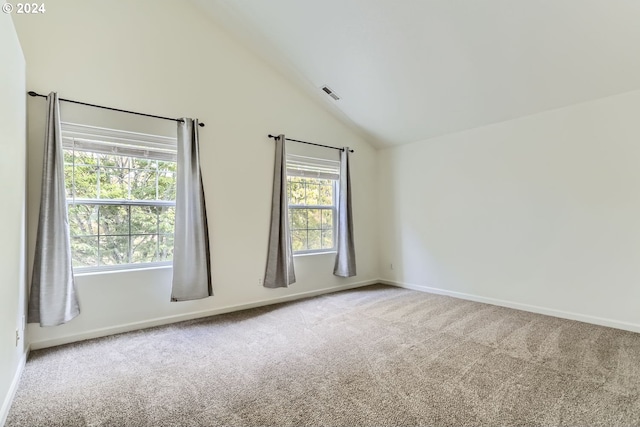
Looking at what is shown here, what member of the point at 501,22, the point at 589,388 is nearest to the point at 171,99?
the point at 501,22

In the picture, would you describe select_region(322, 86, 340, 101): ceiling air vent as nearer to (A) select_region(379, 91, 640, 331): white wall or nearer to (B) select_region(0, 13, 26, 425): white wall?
(A) select_region(379, 91, 640, 331): white wall

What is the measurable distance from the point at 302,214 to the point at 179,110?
205 centimetres

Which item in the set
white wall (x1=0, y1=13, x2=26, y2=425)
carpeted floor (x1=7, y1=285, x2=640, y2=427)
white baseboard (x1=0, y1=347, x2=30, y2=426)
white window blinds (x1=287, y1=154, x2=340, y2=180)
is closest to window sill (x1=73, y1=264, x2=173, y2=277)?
white wall (x1=0, y1=13, x2=26, y2=425)

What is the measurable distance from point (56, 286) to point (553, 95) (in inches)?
197

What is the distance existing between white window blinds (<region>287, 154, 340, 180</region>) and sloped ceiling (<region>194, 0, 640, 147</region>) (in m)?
0.91

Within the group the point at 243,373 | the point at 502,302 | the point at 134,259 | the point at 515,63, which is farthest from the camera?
the point at 502,302

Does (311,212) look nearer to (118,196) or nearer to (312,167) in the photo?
(312,167)

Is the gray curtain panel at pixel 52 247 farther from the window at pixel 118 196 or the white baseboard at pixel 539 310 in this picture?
the white baseboard at pixel 539 310

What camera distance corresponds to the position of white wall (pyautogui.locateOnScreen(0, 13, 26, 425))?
69.7 inches

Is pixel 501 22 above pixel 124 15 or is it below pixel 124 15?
below

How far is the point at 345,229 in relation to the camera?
4.71 metres

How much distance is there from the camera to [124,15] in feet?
10.1

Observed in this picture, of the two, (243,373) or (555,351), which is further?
(555,351)

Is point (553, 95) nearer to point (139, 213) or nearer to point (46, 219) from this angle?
point (139, 213)
